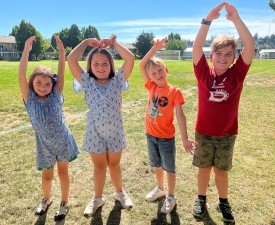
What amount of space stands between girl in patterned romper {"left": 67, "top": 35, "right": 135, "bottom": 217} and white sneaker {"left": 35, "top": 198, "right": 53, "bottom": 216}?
1.68ft

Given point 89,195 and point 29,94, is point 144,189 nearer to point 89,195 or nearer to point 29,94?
point 89,195

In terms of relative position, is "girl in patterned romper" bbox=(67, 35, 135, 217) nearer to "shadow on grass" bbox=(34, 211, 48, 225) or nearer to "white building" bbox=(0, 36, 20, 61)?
"shadow on grass" bbox=(34, 211, 48, 225)

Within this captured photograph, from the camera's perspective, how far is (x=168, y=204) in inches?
135

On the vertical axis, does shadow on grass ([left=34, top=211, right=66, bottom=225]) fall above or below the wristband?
below

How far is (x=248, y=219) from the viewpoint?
128 inches

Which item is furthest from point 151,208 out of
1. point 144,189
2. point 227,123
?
point 227,123

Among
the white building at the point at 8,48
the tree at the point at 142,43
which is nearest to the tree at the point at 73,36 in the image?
the white building at the point at 8,48

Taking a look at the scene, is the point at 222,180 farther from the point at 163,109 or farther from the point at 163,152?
the point at 163,109

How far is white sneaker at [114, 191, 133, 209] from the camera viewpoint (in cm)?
348

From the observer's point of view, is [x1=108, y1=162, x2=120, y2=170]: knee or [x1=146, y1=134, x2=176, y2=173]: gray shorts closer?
[x1=146, y1=134, x2=176, y2=173]: gray shorts

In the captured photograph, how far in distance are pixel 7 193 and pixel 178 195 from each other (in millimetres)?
2284

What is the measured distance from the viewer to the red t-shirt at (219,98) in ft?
9.78

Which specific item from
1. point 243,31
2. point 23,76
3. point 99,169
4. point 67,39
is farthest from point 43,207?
point 67,39

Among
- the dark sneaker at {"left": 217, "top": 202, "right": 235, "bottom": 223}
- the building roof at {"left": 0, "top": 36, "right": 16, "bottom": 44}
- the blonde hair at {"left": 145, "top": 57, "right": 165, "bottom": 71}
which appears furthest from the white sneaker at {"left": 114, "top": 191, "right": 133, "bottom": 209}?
the building roof at {"left": 0, "top": 36, "right": 16, "bottom": 44}
